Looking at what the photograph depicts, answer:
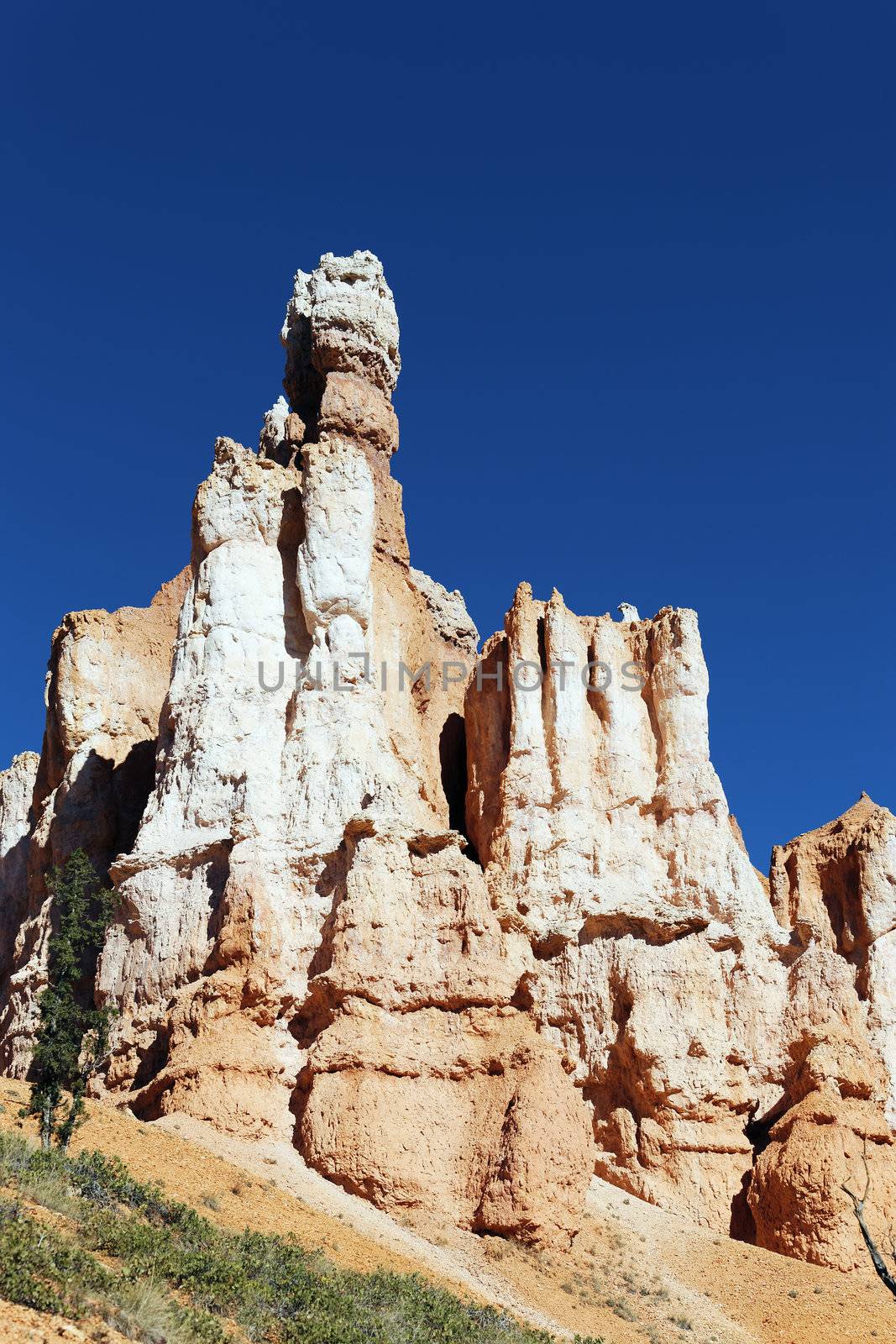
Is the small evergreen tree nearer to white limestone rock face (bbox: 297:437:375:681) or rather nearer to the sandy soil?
the sandy soil

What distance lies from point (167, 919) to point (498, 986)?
806 centimetres

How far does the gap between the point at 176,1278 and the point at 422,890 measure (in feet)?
55.1

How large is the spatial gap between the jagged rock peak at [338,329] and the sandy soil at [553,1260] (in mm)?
26403

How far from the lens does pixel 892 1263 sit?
96.0 feet

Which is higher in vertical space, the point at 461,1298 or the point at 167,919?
the point at 167,919

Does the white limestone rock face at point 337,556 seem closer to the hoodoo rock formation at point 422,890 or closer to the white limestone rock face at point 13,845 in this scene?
the hoodoo rock formation at point 422,890

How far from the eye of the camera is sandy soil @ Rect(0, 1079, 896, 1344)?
75.8ft

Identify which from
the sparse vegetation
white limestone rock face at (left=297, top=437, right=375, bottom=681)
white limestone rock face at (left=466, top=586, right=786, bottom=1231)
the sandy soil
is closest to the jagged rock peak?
white limestone rock face at (left=297, top=437, right=375, bottom=681)

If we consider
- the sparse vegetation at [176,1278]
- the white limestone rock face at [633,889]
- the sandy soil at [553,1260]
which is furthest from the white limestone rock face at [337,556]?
the sparse vegetation at [176,1278]

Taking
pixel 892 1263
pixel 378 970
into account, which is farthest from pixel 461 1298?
pixel 892 1263

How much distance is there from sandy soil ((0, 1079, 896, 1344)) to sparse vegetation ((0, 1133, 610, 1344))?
67.0 inches

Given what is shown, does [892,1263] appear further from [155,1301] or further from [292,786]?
[155,1301]

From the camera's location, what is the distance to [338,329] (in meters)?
45.8

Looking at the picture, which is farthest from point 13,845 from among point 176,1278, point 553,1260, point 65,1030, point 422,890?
point 176,1278
